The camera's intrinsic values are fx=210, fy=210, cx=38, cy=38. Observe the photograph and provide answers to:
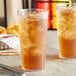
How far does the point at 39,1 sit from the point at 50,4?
0.18 meters

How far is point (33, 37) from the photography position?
2.71ft

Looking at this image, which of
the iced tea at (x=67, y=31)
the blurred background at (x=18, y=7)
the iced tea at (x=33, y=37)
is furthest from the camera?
the blurred background at (x=18, y=7)

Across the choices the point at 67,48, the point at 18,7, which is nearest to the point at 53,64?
the point at 67,48

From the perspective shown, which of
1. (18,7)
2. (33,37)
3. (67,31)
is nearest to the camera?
(33,37)

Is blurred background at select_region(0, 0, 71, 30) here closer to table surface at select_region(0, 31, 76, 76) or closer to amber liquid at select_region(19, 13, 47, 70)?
table surface at select_region(0, 31, 76, 76)

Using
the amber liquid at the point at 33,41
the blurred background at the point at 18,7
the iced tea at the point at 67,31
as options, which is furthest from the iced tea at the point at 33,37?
the blurred background at the point at 18,7

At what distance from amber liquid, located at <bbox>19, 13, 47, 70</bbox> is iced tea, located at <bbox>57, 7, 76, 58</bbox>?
0.49 ft

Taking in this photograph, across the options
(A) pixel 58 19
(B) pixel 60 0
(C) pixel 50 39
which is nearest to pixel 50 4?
(B) pixel 60 0

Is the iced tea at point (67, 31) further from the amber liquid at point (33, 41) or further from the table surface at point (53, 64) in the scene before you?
the amber liquid at point (33, 41)

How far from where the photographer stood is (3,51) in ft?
3.69

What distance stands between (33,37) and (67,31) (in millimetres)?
208

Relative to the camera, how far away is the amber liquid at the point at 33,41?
82cm

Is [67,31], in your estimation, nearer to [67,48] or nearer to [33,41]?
[67,48]

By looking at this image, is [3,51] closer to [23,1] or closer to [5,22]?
[5,22]
